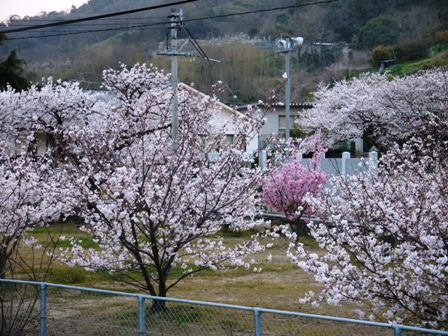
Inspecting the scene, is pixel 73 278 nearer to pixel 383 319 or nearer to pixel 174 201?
pixel 174 201

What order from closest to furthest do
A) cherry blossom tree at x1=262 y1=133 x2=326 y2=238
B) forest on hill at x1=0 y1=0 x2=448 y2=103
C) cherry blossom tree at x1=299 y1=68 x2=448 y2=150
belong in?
cherry blossom tree at x1=262 y1=133 x2=326 y2=238
cherry blossom tree at x1=299 y1=68 x2=448 y2=150
forest on hill at x1=0 y1=0 x2=448 y2=103

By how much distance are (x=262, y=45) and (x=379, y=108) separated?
142 feet

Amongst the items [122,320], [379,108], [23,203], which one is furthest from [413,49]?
[122,320]

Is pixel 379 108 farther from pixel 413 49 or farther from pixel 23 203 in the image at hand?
pixel 413 49

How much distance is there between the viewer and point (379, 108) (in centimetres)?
3388

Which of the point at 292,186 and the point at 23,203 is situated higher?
the point at 292,186

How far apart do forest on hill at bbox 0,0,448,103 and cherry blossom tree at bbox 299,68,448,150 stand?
50.5ft

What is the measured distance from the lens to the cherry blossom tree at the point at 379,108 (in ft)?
104

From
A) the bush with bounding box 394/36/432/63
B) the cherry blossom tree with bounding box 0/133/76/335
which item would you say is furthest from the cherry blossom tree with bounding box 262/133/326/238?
the bush with bounding box 394/36/432/63

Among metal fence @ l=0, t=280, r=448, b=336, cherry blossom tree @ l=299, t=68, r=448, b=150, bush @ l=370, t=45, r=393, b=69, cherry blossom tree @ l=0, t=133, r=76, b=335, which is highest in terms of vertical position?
bush @ l=370, t=45, r=393, b=69

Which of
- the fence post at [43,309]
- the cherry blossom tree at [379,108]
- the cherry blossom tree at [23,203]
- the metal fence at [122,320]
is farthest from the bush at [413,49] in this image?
the fence post at [43,309]

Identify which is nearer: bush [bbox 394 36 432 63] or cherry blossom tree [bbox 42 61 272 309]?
cherry blossom tree [bbox 42 61 272 309]

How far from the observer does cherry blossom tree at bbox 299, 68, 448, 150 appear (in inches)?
1247

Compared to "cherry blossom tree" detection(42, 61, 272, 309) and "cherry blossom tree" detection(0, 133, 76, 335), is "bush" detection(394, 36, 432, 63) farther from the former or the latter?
"cherry blossom tree" detection(42, 61, 272, 309)
